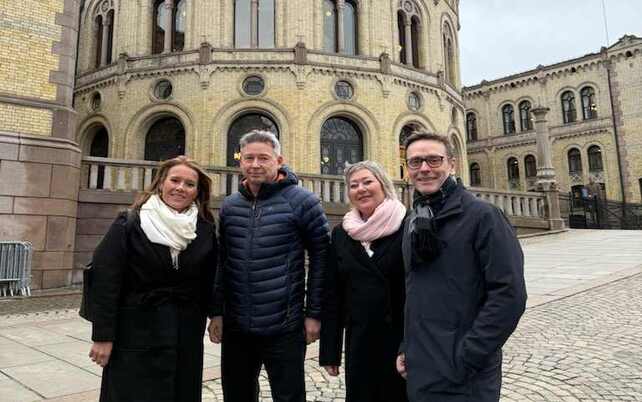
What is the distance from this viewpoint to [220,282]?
10.0 feet

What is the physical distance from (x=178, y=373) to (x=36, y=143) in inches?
369

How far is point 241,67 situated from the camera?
19.6 metres

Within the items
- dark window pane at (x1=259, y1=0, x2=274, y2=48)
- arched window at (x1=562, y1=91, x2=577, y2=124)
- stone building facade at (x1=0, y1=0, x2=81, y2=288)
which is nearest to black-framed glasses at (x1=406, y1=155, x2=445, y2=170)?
stone building facade at (x1=0, y1=0, x2=81, y2=288)

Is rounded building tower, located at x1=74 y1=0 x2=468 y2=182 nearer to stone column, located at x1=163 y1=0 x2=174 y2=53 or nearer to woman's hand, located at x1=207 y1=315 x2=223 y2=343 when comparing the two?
stone column, located at x1=163 y1=0 x2=174 y2=53

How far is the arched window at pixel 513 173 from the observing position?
3722 centimetres

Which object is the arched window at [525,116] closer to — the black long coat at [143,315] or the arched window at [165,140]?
the arched window at [165,140]

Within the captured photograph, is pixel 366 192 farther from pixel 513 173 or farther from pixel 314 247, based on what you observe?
pixel 513 173

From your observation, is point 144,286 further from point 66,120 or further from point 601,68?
point 601,68

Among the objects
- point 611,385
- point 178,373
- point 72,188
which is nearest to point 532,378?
point 611,385

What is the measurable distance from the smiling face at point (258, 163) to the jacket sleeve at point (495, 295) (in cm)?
147

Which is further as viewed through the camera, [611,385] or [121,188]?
[121,188]

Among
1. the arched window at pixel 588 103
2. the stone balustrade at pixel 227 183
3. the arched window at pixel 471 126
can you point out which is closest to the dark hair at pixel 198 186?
the stone balustrade at pixel 227 183

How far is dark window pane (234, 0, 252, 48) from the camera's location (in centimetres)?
2067

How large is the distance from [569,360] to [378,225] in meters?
3.25
